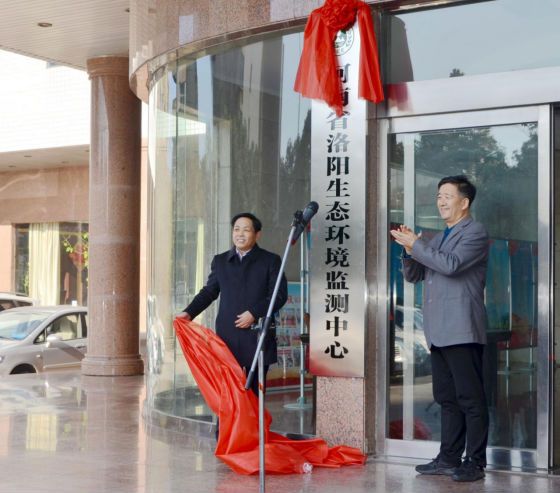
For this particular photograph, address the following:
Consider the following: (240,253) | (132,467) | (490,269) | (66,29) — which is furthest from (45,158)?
(490,269)

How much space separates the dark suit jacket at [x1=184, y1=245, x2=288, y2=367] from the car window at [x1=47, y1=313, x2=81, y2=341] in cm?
775

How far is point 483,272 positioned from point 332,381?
1.35m

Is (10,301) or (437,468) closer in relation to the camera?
(437,468)

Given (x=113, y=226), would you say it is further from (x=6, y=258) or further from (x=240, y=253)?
(x=6, y=258)

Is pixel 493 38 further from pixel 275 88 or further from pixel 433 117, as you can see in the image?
pixel 275 88

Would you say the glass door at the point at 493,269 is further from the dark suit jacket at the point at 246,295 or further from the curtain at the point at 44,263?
the curtain at the point at 44,263

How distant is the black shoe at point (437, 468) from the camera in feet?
20.6

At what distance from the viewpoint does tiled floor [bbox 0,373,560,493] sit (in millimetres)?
5977

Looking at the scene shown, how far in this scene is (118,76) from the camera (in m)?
13.0

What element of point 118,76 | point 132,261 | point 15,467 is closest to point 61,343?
point 132,261

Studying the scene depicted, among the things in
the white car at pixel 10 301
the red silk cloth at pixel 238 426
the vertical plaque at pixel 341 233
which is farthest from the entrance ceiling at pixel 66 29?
the white car at pixel 10 301

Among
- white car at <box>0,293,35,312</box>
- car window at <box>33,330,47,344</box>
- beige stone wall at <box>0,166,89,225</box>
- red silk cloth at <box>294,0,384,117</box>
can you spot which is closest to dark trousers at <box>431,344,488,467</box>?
red silk cloth at <box>294,0,384,117</box>

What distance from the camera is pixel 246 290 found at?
6957 mm

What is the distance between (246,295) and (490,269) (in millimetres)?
1658
